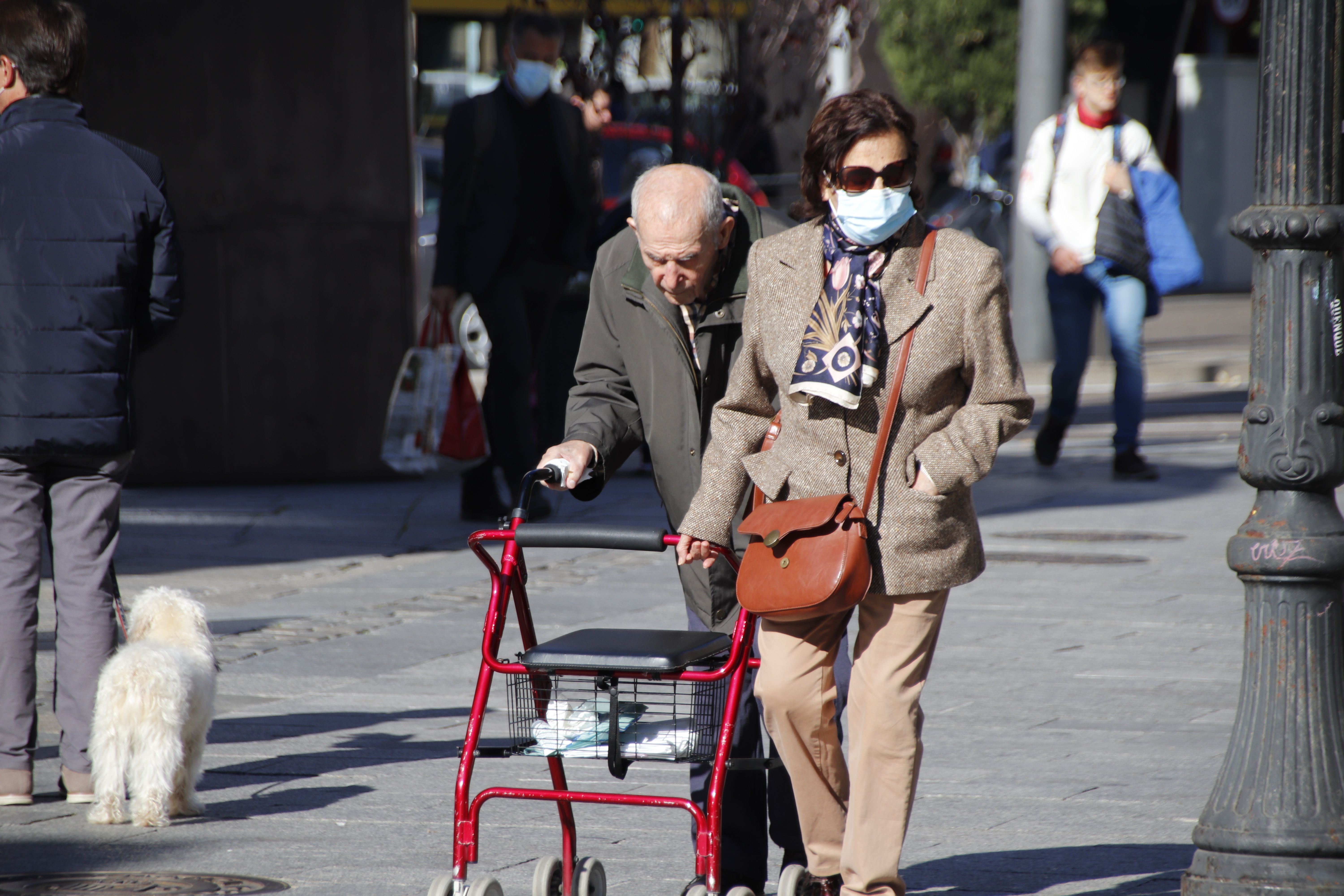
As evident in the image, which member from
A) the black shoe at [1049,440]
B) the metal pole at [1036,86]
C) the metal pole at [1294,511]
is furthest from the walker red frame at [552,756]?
the metal pole at [1036,86]

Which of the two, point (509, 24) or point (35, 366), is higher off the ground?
point (509, 24)

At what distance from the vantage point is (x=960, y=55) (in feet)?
103

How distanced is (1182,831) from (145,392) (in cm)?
790

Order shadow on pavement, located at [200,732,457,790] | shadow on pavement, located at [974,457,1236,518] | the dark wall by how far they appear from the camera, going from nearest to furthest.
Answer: shadow on pavement, located at [200,732,457,790] < shadow on pavement, located at [974,457,1236,518] < the dark wall

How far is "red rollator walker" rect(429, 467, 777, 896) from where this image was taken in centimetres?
369

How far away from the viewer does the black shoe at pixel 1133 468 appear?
1150cm

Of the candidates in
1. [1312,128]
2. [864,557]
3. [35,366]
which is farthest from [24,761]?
[1312,128]

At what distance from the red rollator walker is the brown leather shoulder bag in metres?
0.08

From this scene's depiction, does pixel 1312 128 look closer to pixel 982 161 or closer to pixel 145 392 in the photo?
pixel 145 392

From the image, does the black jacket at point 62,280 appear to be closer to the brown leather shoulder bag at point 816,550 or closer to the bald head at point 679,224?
the bald head at point 679,224

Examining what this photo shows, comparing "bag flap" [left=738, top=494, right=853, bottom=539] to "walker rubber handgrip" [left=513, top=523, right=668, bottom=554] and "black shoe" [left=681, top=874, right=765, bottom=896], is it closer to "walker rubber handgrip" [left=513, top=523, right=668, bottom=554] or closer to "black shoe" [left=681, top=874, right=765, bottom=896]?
"walker rubber handgrip" [left=513, top=523, right=668, bottom=554]

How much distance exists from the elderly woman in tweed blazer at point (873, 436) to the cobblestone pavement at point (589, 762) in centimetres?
61

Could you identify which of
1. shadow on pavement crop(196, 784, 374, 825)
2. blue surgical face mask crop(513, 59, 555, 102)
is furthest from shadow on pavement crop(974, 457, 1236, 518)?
shadow on pavement crop(196, 784, 374, 825)

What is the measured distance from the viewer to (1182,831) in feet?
16.0
